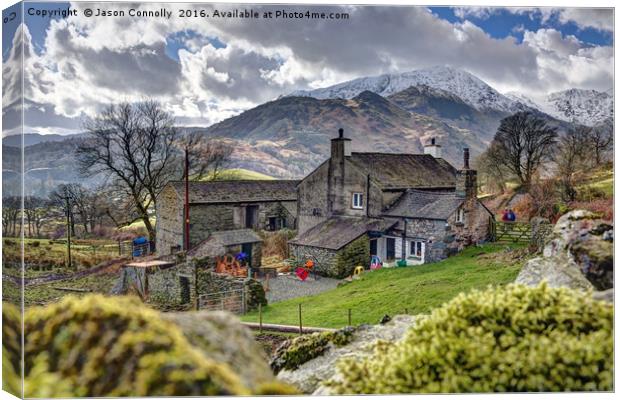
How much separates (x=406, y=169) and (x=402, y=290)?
6.16 feet

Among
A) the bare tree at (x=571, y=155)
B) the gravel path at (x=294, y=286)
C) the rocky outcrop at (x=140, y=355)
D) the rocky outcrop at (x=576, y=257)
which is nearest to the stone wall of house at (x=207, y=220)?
the gravel path at (x=294, y=286)

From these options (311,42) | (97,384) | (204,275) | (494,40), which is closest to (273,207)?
(204,275)

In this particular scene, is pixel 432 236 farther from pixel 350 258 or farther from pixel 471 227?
pixel 350 258

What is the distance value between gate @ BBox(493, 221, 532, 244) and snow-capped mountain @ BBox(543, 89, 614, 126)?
1599 millimetres

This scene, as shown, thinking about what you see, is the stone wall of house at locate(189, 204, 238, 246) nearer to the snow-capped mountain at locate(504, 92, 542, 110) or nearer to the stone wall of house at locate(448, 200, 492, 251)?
the stone wall of house at locate(448, 200, 492, 251)

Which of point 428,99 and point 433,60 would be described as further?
point 428,99

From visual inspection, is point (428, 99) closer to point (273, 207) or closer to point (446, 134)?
point (446, 134)

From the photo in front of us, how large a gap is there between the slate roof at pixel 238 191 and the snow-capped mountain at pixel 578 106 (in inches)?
147

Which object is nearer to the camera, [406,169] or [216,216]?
[216,216]

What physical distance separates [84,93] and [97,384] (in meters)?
4.15

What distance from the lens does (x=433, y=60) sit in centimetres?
809

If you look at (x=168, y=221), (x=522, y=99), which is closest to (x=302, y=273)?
(x=168, y=221)

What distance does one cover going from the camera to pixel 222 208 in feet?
26.6

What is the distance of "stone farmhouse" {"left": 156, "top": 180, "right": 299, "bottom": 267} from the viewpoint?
26.1ft
